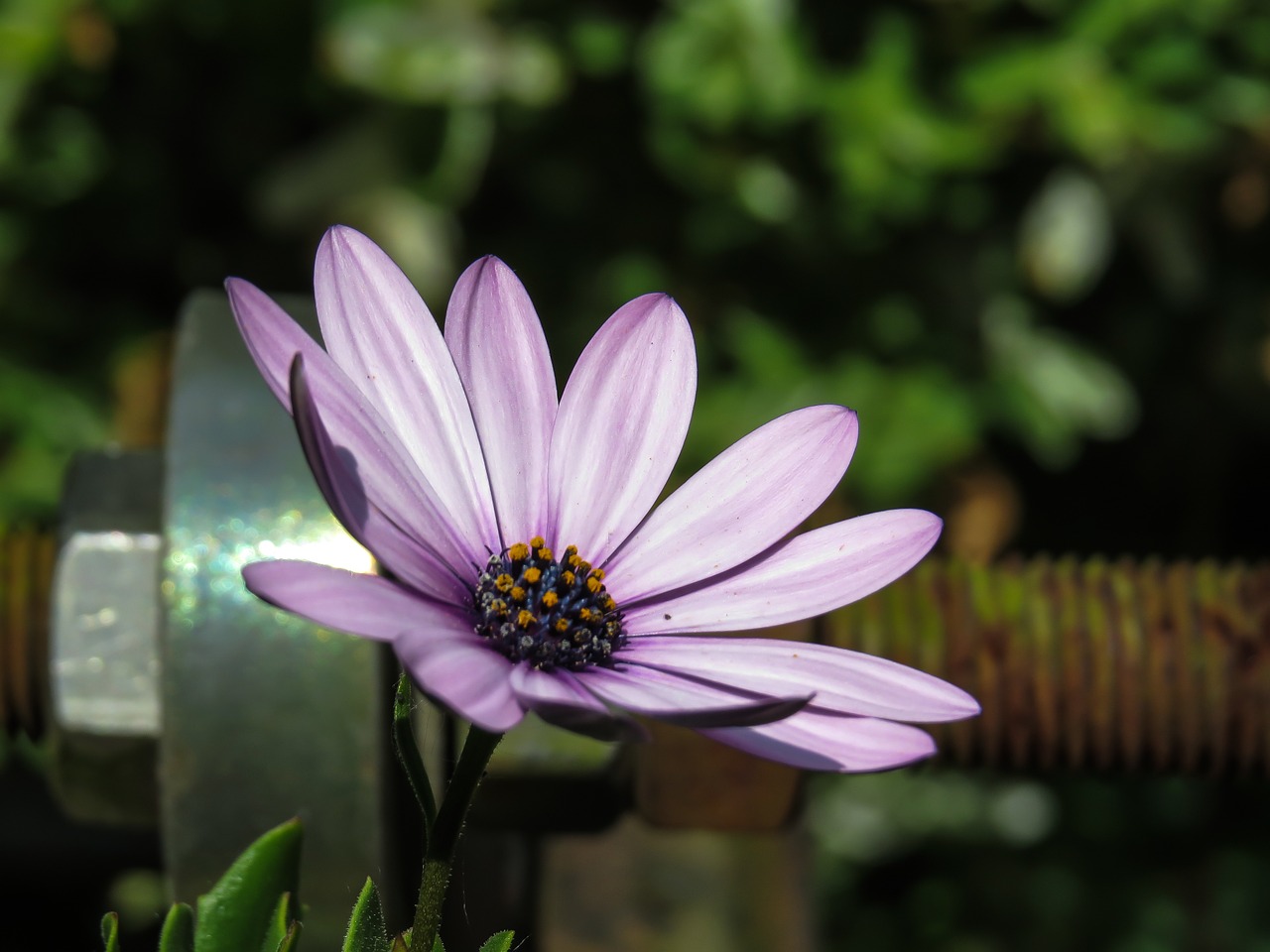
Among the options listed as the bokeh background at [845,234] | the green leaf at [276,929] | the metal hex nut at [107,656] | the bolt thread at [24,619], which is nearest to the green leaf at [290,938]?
the green leaf at [276,929]

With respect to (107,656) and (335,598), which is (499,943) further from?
(107,656)

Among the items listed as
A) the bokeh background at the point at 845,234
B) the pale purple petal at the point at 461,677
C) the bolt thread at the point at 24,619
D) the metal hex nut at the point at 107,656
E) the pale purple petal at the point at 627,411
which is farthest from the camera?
the bokeh background at the point at 845,234

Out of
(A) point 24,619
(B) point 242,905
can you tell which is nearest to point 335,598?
(B) point 242,905

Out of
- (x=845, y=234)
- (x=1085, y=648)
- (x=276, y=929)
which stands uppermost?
(x=845, y=234)

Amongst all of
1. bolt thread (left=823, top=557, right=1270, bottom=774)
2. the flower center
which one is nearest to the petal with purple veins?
the flower center

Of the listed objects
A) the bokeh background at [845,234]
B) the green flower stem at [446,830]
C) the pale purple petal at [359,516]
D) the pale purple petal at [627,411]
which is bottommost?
the green flower stem at [446,830]

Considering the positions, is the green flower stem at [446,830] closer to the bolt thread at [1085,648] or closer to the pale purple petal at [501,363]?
the pale purple petal at [501,363]

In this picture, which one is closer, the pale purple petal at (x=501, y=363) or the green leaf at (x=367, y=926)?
the green leaf at (x=367, y=926)
